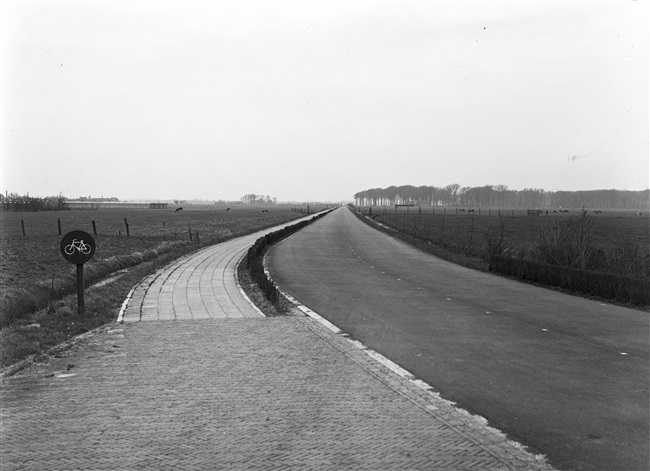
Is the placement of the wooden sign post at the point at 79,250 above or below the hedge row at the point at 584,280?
above

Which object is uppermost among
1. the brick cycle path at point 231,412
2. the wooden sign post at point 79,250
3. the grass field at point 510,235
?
the wooden sign post at point 79,250

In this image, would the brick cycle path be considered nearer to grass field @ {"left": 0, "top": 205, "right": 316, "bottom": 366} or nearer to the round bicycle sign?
grass field @ {"left": 0, "top": 205, "right": 316, "bottom": 366}

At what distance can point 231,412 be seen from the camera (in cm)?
542

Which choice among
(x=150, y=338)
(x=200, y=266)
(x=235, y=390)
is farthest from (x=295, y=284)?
(x=235, y=390)

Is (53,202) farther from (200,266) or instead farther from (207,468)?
(207,468)

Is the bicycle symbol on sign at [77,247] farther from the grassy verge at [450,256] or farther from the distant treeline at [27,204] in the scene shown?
the distant treeline at [27,204]

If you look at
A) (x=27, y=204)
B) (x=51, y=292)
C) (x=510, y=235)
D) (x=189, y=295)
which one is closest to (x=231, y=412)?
(x=189, y=295)

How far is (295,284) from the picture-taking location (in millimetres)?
15906

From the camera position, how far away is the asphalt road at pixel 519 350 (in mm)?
5180

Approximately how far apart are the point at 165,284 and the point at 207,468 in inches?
438

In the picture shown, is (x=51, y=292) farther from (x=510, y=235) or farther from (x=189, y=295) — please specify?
(x=510, y=235)

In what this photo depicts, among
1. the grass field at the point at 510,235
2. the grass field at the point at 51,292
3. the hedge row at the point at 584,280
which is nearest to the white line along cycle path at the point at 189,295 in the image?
the grass field at the point at 51,292

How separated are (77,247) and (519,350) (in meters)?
7.80

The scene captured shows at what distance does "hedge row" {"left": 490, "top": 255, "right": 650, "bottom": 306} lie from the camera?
12.6 metres
